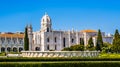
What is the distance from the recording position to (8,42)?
93.3 metres

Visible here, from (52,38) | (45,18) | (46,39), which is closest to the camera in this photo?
(46,39)

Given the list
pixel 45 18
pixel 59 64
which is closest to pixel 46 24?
pixel 45 18

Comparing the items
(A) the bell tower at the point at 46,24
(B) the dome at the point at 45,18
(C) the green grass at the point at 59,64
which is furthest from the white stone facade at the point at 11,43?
(C) the green grass at the point at 59,64

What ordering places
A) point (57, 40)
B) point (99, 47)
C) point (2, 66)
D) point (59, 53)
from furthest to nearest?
point (57, 40) < point (99, 47) < point (59, 53) < point (2, 66)

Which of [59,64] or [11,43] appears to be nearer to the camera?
[59,64]

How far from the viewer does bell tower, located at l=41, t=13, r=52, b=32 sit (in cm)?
9400

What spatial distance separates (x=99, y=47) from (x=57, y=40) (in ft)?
72.7

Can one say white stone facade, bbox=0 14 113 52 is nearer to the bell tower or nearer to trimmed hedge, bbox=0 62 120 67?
the bell tower

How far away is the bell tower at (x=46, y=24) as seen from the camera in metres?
94.0

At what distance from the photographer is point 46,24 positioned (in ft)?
309

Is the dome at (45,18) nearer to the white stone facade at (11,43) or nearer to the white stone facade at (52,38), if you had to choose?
the white stone facade at (52,38)

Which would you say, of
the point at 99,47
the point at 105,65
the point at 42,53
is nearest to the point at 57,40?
the point at 99,47

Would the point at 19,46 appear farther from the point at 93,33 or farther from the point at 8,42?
the point at 93,33

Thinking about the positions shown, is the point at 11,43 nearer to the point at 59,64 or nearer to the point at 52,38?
the point at 52,38
